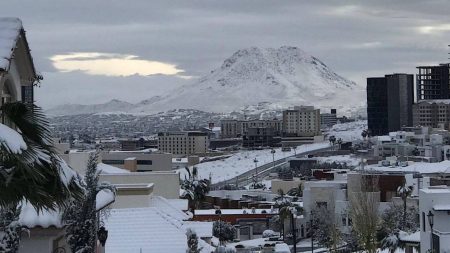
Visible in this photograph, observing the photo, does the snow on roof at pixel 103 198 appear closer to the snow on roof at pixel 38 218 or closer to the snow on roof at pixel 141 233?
the snow on roof at pixel 38 218

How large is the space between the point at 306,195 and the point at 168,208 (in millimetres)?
60832

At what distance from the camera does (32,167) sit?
6781mm

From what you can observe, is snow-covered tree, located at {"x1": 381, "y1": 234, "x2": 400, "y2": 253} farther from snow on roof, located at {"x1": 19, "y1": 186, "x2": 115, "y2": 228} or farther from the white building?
snow on roof, located at {"x1": 19, "y1": 186, "x2": 115, "y2": 228}

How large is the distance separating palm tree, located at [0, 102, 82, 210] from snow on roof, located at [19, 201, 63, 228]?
319 cm

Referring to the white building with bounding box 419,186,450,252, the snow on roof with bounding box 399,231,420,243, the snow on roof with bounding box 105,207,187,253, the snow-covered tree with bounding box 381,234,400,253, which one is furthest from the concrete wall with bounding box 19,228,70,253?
the snow on roof with bounding box 399,231,420,243

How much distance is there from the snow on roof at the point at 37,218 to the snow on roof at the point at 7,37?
222cm

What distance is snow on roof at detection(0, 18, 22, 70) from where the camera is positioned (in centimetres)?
834

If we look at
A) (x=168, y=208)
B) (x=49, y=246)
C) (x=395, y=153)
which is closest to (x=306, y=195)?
(x=168, y=208)

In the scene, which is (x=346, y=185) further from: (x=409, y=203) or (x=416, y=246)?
(x=416, y=246)

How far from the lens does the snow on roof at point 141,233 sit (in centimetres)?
2173

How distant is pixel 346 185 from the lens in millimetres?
88312

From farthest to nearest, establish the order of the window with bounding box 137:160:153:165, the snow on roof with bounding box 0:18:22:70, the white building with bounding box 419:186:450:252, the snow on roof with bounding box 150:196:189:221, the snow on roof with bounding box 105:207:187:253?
1. the window with bounding box 137:160:153:165
2. the white building with bounding box 419:186:450:252
3. the snow on roof with bounding box 150:196:189:221
4. the snow on roof with bounding box 105:207:187:253
5. the snow on roof with bounding box 0:18:22:70

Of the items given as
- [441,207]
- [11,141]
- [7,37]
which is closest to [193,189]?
[441,207]

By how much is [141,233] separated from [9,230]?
1438cm
